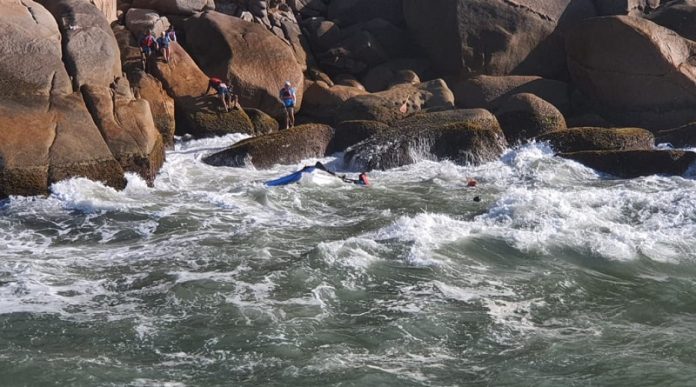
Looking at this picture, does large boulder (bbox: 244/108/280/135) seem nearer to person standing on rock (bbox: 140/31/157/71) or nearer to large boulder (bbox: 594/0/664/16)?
person standing on rock (bbox: 140/31/157/71)

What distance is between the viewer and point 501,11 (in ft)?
75.5

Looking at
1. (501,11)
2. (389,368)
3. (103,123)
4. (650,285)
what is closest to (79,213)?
(103,123)

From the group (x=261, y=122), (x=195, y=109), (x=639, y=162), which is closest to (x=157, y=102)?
(x=195, y=109)

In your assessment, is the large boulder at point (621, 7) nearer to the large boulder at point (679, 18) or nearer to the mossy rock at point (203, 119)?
the large boulder at point (679, 18)

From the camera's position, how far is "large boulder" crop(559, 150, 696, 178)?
632 inches

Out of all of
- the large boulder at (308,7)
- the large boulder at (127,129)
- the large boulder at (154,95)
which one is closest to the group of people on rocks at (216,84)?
the large boulder at (154,95)

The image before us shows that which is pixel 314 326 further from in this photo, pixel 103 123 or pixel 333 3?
pixel 333 3

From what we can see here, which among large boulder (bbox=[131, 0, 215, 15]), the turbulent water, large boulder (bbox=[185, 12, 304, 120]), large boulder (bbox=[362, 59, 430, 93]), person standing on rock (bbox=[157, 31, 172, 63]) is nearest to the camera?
the turbulent water

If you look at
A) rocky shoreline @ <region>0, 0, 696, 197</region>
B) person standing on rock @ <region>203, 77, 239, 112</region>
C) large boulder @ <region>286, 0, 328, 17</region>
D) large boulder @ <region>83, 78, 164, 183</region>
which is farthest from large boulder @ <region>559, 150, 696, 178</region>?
large boulder @ <region>286, 0, 328, 17</region>

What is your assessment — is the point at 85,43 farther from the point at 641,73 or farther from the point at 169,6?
the point at 641,73

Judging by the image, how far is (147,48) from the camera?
19531mm

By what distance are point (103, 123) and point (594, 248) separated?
857 cm

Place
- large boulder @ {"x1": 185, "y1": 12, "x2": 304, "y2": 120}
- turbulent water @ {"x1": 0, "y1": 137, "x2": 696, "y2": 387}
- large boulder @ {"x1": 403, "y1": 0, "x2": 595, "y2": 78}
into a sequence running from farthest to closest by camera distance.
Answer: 1. large boulder @ {"x1": 403, "y1": 0, "x2": 595, "y2": 78}
2. large boulder @ {"x1": 185, "y1": 12, "x2": 304, "y2": 120}
3. turbulent water @ {"x1": 0, "y1": 137, "x2": 696, "y2": 387}

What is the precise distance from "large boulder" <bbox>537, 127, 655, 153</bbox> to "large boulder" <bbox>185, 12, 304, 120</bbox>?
659 cm
